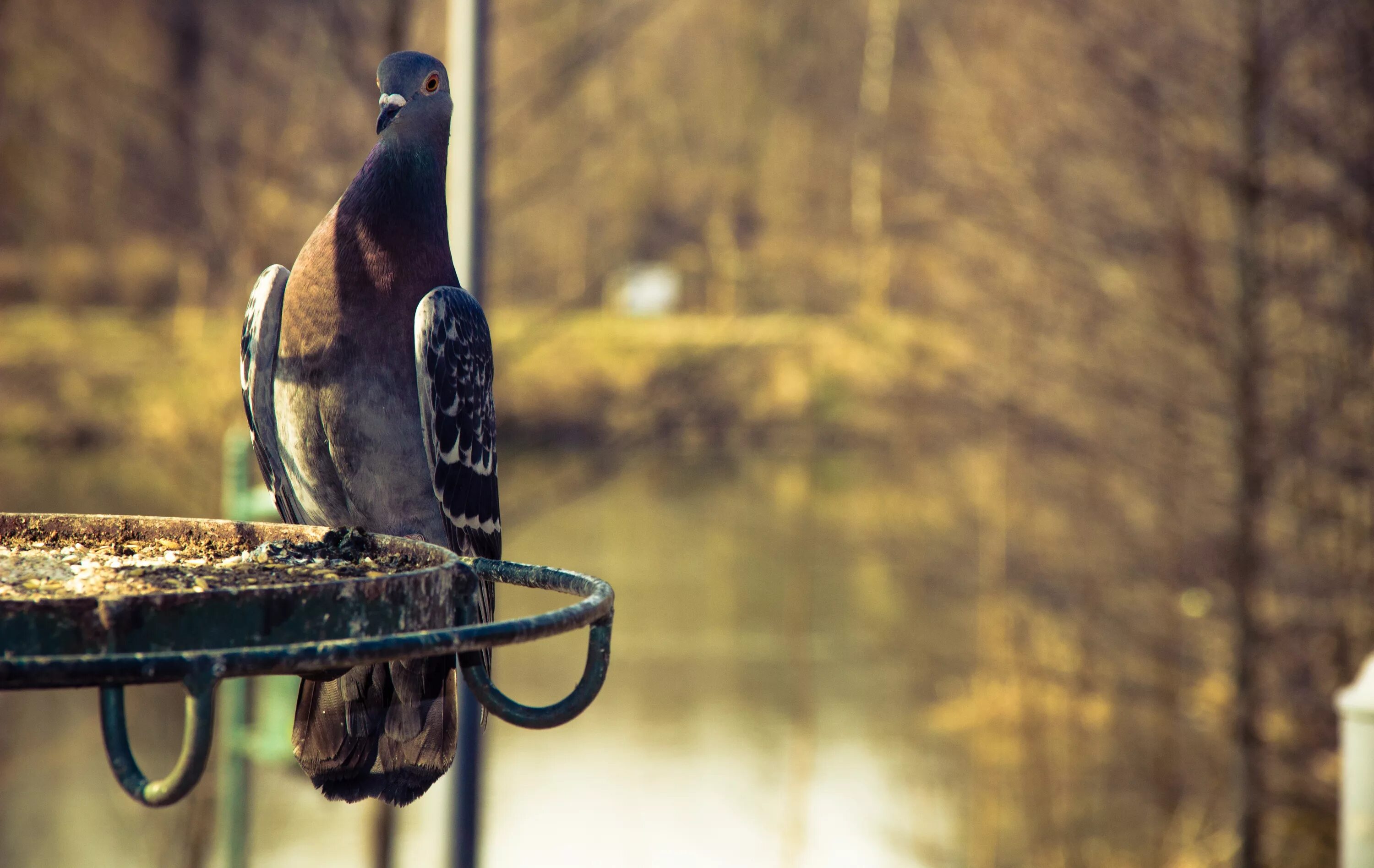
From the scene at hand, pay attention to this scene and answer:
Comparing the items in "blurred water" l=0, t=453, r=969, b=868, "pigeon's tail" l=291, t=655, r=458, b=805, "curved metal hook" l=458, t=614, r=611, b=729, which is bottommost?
Result: "blurred water" l=0, t=453, r=969, b=868

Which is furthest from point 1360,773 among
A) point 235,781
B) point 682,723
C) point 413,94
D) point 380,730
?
point 682,723

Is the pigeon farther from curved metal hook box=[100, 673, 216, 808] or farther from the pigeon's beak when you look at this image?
curved metal hook box=[100, 673, 216, 808]

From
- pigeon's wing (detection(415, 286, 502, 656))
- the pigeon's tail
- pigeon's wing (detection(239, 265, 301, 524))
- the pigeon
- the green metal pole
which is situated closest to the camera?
the pigeon's tail

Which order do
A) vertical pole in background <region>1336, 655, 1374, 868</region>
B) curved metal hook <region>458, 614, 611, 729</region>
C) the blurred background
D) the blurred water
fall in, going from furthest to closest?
the blurred water < the blurred background < vertical pole in background <region>1336, 655, 1374, 868</region> < curved metal hook <region>458, 614, 611, 729</region>

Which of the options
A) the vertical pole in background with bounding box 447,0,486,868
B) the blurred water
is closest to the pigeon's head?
the vertical pole in background with bounding box 447,0,486,868

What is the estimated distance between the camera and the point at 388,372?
8.24 feet

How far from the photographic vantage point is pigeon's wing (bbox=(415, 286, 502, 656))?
7.99 feet

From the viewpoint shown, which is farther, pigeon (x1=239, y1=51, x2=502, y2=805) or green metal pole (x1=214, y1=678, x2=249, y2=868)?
green metal pole (x1=214, y1=678, x2=249, y2=868)

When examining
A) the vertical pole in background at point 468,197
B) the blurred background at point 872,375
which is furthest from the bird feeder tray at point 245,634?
the blurred background at point 872,375

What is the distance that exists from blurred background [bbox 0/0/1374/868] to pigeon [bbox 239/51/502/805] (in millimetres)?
1912

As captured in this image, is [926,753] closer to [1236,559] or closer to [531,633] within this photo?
[1236,559]

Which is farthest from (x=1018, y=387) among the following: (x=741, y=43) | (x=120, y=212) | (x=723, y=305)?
(x=741, y=43)

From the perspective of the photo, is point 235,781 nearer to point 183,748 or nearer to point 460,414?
point 460,414

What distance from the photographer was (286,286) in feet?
8.33
